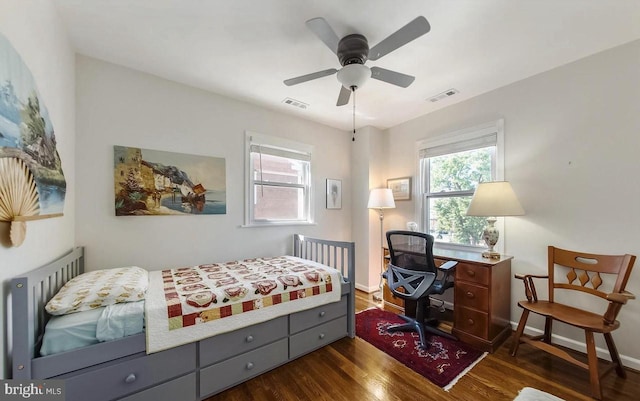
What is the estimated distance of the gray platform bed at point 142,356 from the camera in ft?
3.71

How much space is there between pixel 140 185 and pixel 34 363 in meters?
1.45

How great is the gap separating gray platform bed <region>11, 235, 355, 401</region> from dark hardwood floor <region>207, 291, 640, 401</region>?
13cm

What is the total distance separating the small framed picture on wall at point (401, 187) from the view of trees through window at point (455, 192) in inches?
10.1

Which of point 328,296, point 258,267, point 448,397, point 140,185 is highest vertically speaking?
point 140,185

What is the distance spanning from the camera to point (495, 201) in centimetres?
221

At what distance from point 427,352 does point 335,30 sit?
104 inches

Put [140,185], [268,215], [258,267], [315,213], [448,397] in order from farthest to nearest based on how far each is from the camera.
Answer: [315,213]
[268,215]
[258,267]
[140,185]
[448,397]

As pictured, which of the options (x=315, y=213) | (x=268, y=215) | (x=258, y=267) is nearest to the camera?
(x=258, y=267)

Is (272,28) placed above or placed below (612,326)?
above

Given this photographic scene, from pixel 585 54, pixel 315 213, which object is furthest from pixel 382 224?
pixel 585 54

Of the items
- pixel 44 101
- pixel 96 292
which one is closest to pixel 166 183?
pixel 44 101

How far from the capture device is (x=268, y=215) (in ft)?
10.0

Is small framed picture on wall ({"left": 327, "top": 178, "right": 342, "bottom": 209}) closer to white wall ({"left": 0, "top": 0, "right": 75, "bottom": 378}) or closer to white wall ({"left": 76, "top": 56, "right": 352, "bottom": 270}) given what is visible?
white wall ({"left": 76, "top": 56, "right": 352, "bottom": 270})

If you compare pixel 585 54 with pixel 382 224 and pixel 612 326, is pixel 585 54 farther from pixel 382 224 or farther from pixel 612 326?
pixel 382 224
